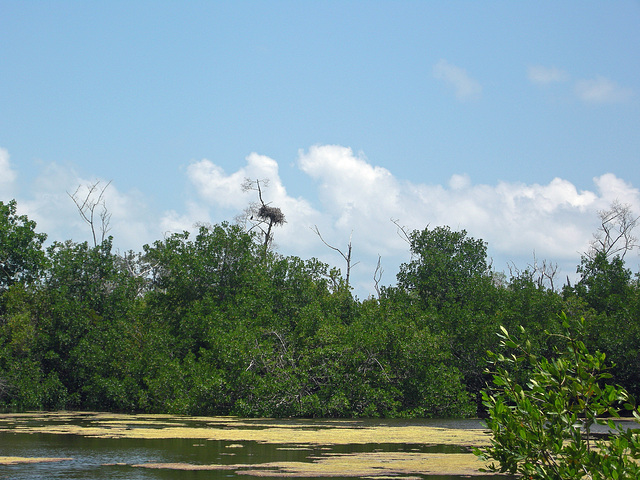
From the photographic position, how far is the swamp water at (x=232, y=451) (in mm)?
9000

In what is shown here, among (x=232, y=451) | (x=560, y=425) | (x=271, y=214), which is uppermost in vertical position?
(x=271, y=214)

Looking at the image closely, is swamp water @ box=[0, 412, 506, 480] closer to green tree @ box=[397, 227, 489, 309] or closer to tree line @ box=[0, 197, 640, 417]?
tree line @ box=[0, 197, 640, 417]

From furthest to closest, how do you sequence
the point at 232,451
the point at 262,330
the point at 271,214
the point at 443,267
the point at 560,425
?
the point at 271,214
the point at 443,267
the point at 262,330
the point at 232,451
the point at 560,425

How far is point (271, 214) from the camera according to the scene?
38219 millimetres

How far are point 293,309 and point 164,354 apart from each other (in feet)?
18.6

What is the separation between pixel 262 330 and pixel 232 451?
12.8 meters

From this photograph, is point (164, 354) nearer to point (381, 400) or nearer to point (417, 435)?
point (381, 400)

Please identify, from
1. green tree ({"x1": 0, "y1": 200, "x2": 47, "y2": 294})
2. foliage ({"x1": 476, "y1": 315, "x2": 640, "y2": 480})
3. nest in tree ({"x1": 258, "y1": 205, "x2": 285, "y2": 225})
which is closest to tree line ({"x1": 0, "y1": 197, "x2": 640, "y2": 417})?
green tree ({"x1": 0, "y1": 200, "x2": 47, "y2": 294})

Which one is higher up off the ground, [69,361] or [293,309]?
[293,309]

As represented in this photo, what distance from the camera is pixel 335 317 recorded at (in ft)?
85.4

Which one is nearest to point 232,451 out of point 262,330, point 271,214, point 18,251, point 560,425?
point 560,425

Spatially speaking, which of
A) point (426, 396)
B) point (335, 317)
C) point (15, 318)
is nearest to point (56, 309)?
point (15, 318)

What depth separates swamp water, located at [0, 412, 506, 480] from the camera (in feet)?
29.5

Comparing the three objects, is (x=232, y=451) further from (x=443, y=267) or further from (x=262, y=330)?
(x=443, y=267)
